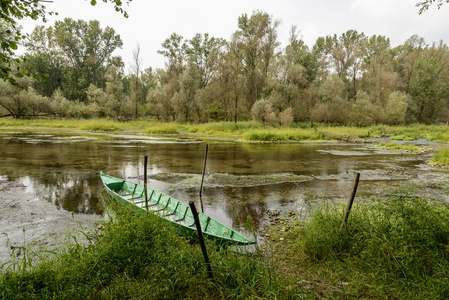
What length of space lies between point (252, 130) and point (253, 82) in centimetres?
1523

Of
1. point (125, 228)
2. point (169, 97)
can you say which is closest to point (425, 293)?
point (125, 228)

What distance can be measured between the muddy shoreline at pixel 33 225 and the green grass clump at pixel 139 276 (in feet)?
3.87

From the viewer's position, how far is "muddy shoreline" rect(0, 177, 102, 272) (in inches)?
207

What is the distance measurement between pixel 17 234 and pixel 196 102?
1567 inches

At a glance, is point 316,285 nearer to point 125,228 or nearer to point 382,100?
point 125,228

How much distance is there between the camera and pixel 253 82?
43.2 metres

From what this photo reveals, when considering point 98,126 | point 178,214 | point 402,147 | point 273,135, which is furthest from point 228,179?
point 98,126

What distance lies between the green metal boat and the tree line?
3011 centimetres

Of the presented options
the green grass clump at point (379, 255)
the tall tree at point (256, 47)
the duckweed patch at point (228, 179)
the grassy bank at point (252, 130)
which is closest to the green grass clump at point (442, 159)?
the duckweed patch at point (228, 179)

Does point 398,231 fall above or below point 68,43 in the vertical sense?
below

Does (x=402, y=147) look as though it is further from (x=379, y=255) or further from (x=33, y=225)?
(x=33, y=225)

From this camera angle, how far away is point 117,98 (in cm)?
4519

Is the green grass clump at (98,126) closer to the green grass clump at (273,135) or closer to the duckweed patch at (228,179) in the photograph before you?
the green grass clump at (273,135)

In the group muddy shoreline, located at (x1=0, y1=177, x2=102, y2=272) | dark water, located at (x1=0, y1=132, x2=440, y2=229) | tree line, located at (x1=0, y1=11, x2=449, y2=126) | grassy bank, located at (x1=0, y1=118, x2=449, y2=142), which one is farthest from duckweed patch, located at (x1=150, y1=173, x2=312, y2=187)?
tree line, located at (x1=0, y1=11, x2=449, y2=126)
